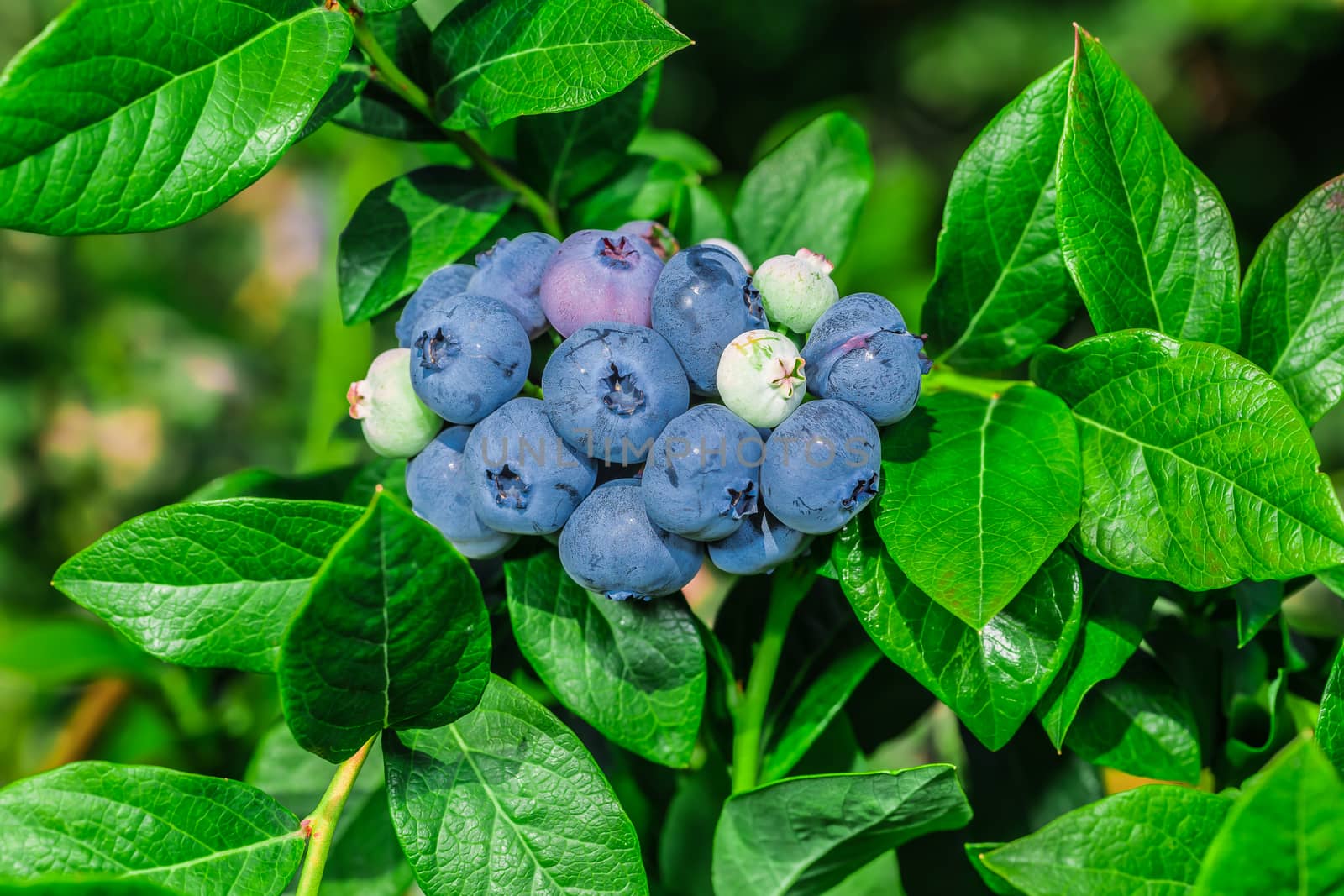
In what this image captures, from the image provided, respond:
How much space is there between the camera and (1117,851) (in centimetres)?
69

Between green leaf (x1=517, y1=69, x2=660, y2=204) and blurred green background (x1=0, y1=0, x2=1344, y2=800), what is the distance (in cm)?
13

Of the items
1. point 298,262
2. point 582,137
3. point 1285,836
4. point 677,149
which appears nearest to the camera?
point 1285,836

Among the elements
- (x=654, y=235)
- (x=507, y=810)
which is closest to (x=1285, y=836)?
(x=507, y=810)

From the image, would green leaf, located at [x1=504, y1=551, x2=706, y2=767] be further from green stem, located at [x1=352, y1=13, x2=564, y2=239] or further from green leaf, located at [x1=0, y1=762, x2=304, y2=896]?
green stem, located at [x1=352, y1=13, x2=564, y2=239]

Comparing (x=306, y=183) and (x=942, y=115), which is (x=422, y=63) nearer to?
(x=306, y=183)

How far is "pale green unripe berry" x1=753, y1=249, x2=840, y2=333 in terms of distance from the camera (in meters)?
0.80

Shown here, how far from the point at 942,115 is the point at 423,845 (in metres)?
3.80

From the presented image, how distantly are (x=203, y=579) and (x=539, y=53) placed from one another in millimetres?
482

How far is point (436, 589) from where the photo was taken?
2.11ft

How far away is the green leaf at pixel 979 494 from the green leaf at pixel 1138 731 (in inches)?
10.2

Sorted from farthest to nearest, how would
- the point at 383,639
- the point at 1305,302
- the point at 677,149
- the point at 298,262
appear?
1. the point at 298,262
2. the point at 677,149
3. the point at 1305,302
4. the point at 383,639

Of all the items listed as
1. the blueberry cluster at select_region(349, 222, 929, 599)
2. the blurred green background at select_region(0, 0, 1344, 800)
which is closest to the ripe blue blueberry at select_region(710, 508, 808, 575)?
the blueberry cluster at select_region(349, 222, 929, 599)

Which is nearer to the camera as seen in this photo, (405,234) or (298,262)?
(405,234)

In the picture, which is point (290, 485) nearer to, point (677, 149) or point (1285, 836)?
point (677, 149)
